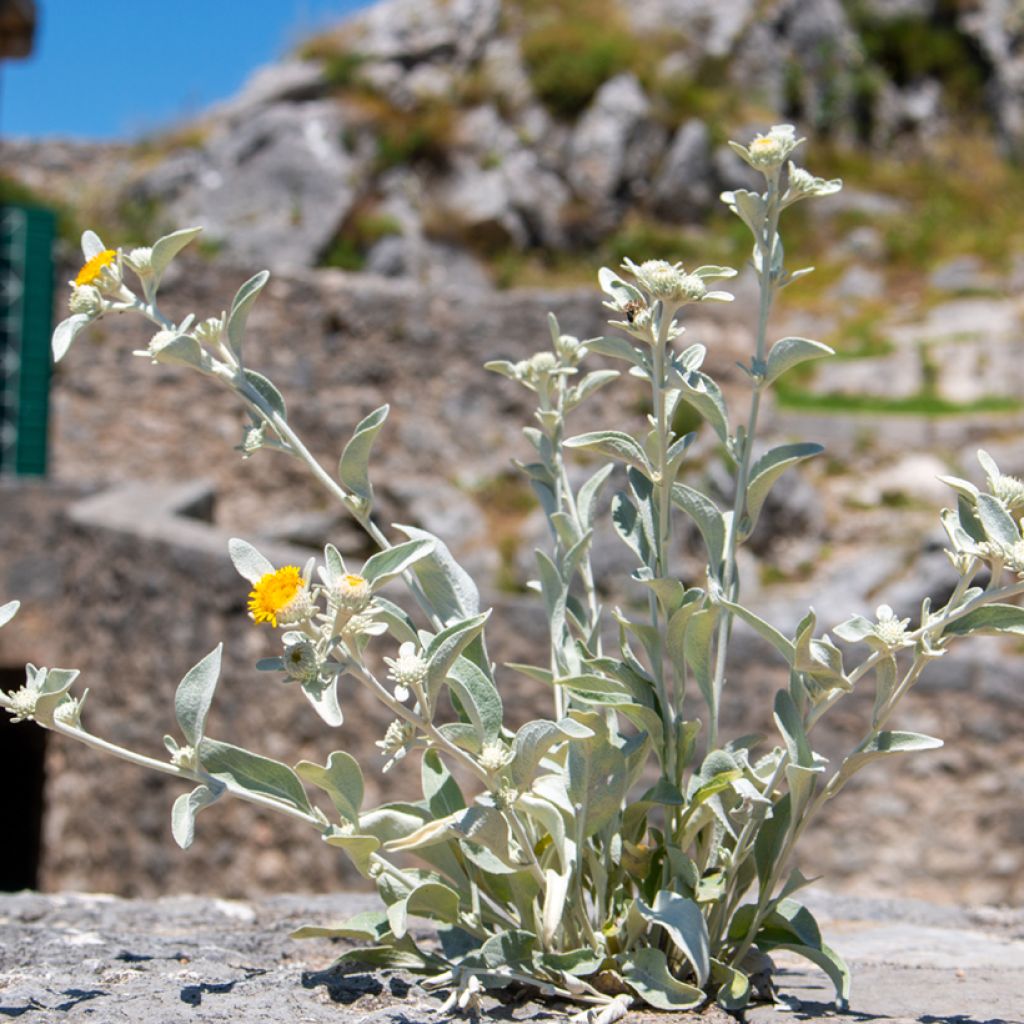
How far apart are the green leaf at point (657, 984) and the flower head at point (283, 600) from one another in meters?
0.54

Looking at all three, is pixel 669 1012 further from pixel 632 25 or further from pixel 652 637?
pixel 632 25

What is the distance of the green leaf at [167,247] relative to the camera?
1.33m

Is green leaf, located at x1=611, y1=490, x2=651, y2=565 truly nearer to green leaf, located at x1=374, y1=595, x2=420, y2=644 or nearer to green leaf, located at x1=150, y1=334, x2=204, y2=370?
green leaf, located at x1=374, y1=595, x2=420, y2=644

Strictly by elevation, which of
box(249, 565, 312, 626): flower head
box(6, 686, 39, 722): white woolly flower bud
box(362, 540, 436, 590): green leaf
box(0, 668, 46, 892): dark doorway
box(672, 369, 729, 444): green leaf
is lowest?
box(0, 668, 46, 892): dark doorway

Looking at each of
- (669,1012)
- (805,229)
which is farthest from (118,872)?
(805,229)

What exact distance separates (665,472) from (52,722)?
2.29 ft

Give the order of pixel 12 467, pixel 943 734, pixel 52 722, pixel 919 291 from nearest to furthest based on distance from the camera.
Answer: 1. pixel 52 722
2. pixel 943 734
3. pixel 12 467
4. pixel 919 291

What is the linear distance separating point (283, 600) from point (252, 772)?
→ 0.29 m

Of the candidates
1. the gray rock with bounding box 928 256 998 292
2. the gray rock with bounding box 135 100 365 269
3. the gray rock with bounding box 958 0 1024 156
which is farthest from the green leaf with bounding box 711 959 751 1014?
the gray rock with bounding box 958 0 1024 156

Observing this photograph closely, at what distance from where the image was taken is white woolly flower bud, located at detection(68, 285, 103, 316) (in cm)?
137

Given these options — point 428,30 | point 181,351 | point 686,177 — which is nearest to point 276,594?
point 181,351

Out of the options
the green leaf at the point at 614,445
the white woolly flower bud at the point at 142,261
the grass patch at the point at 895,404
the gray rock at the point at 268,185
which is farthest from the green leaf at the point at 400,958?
the gray rock at the point at 268,185

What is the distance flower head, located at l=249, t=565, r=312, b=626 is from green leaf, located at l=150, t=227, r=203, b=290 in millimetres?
405

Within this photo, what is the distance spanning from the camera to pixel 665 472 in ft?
4.45
